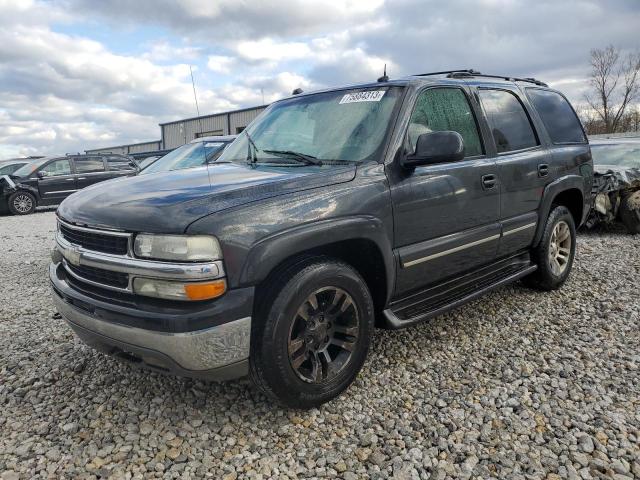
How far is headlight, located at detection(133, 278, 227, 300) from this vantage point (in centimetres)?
225

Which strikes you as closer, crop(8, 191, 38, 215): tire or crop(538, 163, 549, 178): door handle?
crop(538, 163, 549, 178): door handle

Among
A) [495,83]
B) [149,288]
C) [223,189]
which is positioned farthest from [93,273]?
[495,83]

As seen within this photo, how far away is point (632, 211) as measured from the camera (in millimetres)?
7375

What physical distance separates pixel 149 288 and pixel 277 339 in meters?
0.67

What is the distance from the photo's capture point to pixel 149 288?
2.32 metres

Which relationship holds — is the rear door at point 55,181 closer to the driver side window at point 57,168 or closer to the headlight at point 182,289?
the driver side window at point 57,168

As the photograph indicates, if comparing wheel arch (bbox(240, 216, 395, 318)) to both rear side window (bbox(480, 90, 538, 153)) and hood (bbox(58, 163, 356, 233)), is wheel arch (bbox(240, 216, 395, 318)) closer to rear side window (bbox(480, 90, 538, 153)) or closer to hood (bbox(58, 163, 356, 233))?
hood (bbox(58, 163, 356, 233))

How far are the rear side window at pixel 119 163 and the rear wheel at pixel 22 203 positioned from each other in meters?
2.28

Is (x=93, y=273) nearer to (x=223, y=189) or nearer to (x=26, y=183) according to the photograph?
(x=223, y=189)

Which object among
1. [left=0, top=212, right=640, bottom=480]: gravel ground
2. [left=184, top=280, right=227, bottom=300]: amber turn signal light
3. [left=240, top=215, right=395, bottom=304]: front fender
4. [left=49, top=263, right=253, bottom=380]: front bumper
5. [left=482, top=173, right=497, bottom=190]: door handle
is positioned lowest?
[left=0, top=212, right=640, bottom=480]: gravel ground

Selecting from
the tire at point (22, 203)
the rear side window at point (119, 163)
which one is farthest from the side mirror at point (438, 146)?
the tire at point (22, 203)

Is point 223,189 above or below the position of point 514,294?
above

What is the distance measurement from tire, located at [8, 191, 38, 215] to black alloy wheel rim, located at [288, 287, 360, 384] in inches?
540

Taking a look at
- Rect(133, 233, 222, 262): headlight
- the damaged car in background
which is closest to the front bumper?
Rect(133, 233, 222, 262): headlight
